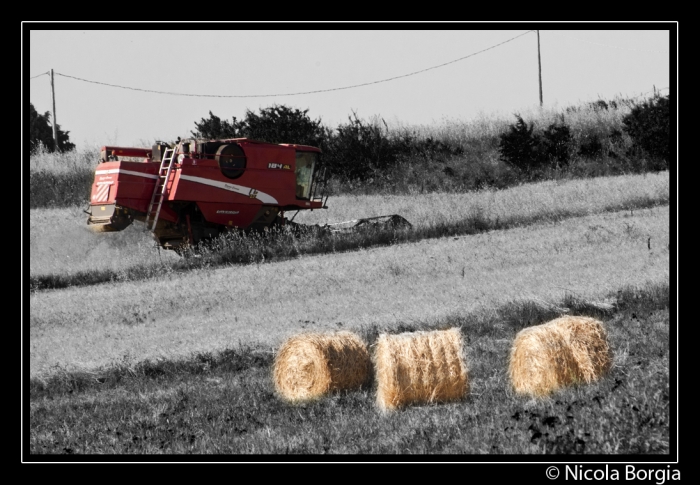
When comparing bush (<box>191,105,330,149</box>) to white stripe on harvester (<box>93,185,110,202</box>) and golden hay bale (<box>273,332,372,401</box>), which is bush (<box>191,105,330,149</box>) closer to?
white stripe on harvester (<box>93,185,110,202</box>)

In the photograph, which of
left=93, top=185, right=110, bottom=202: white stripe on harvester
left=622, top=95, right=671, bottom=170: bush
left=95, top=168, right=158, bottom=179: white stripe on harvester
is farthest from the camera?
left=622, top=95, right=671, bottom=170: bush

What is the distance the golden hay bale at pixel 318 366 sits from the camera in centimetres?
814

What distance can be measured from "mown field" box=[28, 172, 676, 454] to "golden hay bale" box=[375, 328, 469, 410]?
0.15 meters

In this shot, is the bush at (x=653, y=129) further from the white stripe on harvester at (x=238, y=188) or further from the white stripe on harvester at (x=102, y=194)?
the white stripe on harvester at (x=102, y=194)

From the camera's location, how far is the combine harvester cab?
1970 cm

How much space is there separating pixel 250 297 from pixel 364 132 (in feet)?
60.6

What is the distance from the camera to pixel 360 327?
1107 centimetres

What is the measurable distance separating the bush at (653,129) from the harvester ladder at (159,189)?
15.5 m

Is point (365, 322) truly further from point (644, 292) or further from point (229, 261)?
point (229, 261)

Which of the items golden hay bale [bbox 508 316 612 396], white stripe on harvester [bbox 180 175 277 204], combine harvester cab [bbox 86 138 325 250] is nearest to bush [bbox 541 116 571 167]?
combine harvester cab [bbox 86 138 325 250]

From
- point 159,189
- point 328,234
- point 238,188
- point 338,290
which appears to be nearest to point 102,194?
point 159,189

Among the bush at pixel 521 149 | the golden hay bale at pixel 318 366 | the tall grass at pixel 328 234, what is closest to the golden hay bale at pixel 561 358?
the golden hay bale at pixel 318 366

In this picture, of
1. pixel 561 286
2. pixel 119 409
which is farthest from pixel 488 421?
pixel 561 286

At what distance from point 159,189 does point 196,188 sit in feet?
2.84
